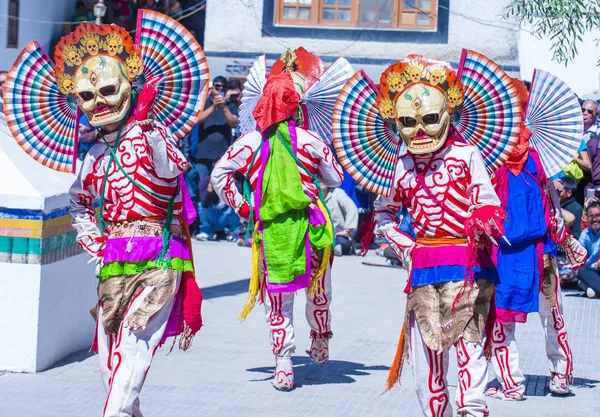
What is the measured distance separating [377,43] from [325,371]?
1111cm

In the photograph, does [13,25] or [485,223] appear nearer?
[485,223]

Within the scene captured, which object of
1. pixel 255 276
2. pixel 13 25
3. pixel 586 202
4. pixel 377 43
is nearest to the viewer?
pixel 255 276

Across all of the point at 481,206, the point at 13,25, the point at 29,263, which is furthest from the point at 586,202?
the point at 13,25

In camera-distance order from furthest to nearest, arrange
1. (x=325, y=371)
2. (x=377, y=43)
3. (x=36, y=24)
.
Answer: (x=36, y=24), (x=377, y=43), (x=325, y=371)

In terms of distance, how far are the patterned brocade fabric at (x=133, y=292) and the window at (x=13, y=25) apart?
14.6 metres

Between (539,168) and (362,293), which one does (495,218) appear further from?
(362,293)

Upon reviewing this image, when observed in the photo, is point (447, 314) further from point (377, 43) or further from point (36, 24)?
point (36, 24)

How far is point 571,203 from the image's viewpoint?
12.3 metres

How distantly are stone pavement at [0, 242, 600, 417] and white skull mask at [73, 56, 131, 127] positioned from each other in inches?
76.3

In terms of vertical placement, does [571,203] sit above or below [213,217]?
above

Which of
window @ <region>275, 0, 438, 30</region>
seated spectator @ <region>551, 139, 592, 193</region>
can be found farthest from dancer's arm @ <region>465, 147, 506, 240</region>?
window @ <region>275, 0, 438, 30</region>

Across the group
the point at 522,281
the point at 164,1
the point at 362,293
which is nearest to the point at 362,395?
the point at 522,281

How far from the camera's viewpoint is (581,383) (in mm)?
7676

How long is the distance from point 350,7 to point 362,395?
1223 centimetres
